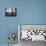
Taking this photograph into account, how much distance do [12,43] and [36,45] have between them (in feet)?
1.89

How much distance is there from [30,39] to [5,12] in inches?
35.0

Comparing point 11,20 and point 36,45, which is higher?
point 11,20

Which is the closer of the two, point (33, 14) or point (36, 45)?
point (36, 45)

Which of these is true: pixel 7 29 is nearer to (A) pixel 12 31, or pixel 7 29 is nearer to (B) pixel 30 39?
(A) pixel 12 31

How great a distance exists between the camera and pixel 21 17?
9.95 ft

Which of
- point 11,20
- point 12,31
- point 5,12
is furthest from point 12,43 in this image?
point 5,12

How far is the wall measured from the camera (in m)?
3.02

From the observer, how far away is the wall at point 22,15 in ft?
9.91

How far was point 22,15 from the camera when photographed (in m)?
3.03

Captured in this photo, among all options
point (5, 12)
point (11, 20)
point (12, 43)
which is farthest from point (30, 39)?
point (5, 12)

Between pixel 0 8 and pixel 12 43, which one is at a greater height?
pixel 0 8

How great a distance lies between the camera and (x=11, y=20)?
3.03 metres

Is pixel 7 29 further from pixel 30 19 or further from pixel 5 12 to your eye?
pixel 30 19

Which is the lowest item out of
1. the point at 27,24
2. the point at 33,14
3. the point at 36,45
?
the point at 36,45
